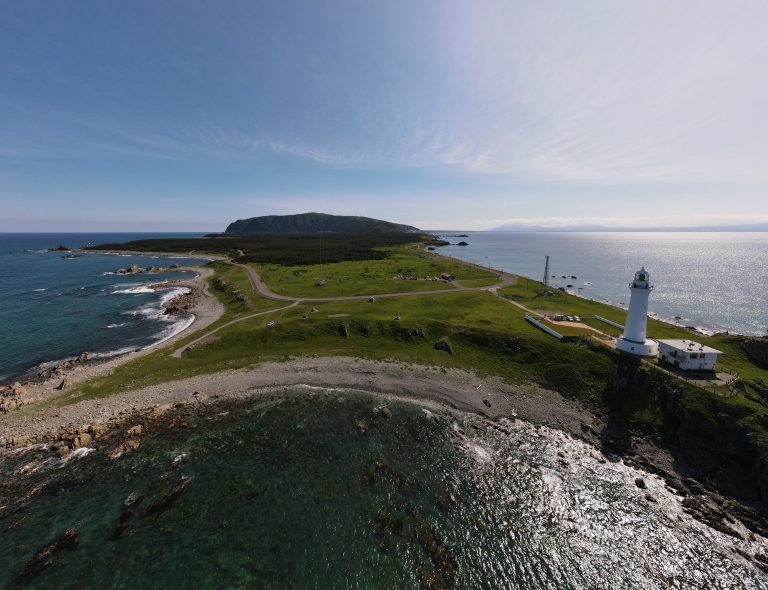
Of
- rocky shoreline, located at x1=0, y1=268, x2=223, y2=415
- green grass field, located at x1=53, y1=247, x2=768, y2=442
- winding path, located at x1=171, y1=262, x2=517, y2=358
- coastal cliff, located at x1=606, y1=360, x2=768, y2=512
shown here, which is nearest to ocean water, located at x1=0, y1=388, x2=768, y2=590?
coastal cliff, located at x1=606, y1=360, x2=768, y2=512

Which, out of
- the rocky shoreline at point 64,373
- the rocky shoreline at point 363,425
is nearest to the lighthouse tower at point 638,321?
the rocky shoreline at point 363,425

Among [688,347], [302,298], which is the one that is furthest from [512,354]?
[302,298]

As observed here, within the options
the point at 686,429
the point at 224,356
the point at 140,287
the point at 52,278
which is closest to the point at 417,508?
the point at 686,429

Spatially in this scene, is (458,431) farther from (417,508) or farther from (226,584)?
(226,584)

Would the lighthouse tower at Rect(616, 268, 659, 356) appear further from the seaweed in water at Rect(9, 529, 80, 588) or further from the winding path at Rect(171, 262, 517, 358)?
the seaweed in water at Rect(9, 529, 80, 588)

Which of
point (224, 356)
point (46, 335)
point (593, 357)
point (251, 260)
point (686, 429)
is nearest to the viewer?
point (686, 429)

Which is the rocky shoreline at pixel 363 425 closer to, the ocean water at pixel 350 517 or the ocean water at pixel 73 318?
the ocean water at pixel 350 517
